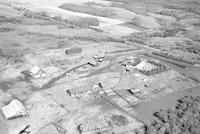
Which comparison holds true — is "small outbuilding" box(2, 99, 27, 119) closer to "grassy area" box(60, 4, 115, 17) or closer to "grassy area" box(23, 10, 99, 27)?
"grassy area" box(23, 10, 99, 27)

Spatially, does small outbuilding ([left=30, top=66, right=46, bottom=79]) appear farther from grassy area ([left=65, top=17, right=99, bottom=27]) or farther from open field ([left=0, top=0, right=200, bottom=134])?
grassy area ([left=65, top=17, right=99, bottom=27])

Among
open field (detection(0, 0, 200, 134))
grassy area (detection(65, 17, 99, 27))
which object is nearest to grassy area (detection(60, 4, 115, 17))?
open field (detection(0, 0, 200, 134))

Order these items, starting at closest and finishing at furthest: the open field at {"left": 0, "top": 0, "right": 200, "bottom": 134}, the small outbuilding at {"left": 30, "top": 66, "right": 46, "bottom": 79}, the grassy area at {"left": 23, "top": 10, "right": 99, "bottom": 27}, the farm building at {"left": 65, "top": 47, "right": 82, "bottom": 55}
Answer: the open field at {"left": 0, "top": 0, "right": 200, "bottom": 134}
the small outbuilding at {"left": 30, "top": 66, "right": 46, "bottom": 79}
the farm building at {"left": 65, "top": 47, "right": 82, "bottom": 55}
the grassy area at {"left": 23, "top": 10, "right": 99, "bottom": 27}

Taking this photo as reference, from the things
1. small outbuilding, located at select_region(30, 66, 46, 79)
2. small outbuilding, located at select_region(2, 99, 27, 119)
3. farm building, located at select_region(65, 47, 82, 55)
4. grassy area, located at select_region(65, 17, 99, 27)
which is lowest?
small outbuilding, located at select_region(2, 99, 27, 119)

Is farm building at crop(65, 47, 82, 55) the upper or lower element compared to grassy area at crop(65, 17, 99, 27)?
lower

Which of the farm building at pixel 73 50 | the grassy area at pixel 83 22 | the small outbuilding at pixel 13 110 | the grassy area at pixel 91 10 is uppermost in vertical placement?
the grassy area at pixel 91 10

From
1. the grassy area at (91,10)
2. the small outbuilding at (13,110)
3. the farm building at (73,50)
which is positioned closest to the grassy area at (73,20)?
the grassy area at (91,10)

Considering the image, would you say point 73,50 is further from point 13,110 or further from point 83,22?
point 83,22

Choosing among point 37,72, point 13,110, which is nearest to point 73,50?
point 37,72

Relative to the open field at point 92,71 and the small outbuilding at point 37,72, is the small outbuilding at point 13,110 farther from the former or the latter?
the small outbuilding at point 37,72

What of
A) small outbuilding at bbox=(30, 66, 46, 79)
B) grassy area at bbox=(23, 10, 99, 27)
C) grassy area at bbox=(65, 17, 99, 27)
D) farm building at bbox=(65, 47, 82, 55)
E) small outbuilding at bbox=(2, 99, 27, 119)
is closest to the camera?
small outbuilding at bbox=(2, 99, 27, 119)

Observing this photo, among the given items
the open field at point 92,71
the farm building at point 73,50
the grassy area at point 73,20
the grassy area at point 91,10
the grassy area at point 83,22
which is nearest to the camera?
the open field at point 92,71

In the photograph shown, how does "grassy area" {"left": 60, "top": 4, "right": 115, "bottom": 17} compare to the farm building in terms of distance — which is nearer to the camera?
the farm building
